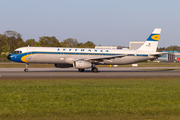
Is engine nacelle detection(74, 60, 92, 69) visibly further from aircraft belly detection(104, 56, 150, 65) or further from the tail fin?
the tail fin

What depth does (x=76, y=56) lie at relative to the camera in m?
37.2

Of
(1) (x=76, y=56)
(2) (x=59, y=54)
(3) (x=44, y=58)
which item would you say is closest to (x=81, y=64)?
(1) (x=76, y=56)

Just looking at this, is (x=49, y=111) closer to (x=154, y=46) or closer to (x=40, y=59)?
(x=40, y=59)

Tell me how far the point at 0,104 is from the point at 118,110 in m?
5.72

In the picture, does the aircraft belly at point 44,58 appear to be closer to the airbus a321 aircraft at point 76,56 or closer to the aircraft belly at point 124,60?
the airbus a321 aircraft at point 76,56

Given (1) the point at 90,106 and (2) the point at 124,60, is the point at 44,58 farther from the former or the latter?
(1) the point at 90,106

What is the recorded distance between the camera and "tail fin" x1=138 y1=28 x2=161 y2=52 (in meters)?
41.7

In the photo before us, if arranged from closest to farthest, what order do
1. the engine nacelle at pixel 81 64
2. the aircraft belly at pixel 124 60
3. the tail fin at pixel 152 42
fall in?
the engine nacelle at pixel 81 64 < the aircraft belly at pixel 124 60 < the tail fin at pixel 152 42

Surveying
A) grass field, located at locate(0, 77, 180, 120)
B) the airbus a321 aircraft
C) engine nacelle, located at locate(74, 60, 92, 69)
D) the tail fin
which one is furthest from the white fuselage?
grass field, located at locate(0, 77, 180, 120)

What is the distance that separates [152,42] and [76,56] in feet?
46.6

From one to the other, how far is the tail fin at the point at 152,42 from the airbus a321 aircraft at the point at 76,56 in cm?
140

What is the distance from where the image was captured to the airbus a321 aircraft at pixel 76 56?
35.9 meters

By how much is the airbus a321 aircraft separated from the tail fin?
4.60ft

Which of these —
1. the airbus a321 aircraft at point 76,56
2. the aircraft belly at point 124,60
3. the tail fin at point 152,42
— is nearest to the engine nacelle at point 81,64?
the airbus a321 aircraft at point 76,56
